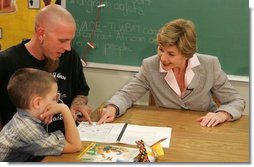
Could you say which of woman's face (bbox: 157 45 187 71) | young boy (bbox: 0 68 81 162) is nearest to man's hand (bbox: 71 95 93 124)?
young boy (bbox: 0 68 81 162)

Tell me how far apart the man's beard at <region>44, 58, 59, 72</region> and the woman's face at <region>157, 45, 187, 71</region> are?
0.49 m

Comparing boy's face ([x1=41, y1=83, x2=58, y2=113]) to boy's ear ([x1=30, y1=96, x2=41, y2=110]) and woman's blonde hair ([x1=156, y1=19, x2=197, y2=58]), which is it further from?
woman's blonde hair ([x1=156, y1=19, x2=197, y2=58])

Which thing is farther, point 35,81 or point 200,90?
point 200,90

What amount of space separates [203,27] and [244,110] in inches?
30.3

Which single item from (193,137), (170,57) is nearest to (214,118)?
(193,137)

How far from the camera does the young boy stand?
1.16 metres

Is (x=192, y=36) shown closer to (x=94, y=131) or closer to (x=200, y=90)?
(x=200, y=90)

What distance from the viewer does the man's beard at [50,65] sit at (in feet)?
5.33

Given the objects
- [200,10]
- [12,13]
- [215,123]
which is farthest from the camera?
[12,13]

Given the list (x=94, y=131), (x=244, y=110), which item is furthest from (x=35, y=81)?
(x=244, y=110)

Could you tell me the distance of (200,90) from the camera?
5.74 ft

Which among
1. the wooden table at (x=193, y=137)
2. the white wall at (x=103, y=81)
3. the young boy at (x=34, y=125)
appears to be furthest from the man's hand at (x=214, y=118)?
the white wall at (x=103, y=81)

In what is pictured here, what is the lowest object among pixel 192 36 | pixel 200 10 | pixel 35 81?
pixel 35 81

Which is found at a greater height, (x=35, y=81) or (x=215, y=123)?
(x=35, y=81)
